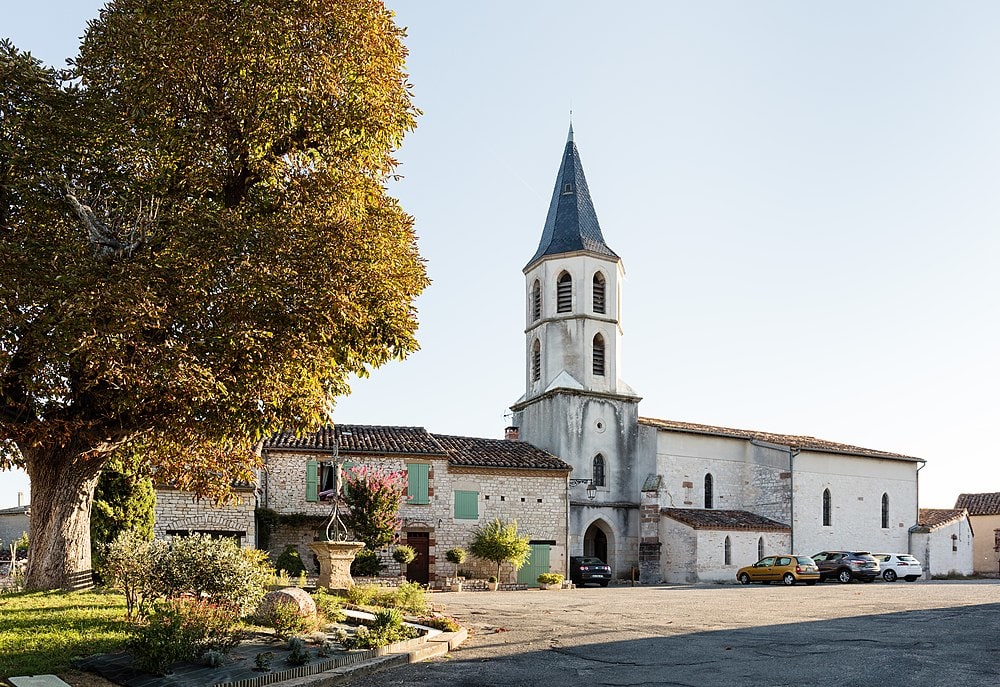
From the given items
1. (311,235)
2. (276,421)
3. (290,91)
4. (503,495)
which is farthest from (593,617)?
(503,495)

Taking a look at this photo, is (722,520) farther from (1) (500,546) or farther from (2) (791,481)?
(1) (500,546)

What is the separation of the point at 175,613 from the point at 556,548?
27.5 m

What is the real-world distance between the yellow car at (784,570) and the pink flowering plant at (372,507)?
15.2m

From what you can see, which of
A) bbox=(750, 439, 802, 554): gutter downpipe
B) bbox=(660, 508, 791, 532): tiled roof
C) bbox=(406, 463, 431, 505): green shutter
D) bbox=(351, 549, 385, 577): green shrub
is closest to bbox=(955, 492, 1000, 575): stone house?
bbox=(750, 439, 802, 554): gutter downpipe

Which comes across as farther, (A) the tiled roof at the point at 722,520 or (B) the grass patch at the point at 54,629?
(A) the tiled roof at the point at 722,520

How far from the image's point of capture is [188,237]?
1366cm

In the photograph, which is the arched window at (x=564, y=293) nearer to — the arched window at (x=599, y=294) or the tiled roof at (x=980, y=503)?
the arched window at (x=599, y=294)

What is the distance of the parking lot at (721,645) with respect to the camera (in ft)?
36.0

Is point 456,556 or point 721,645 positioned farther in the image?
point 456,556

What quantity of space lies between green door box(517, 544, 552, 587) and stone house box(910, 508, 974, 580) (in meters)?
20.8

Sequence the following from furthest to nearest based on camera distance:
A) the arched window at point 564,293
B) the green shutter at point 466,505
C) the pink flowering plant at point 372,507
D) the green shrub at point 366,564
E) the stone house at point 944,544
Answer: the stone house at point 944,544 < the arched window at point 564,293 < the green shutter at point 466,505 < the pink flowering plant at point 372,507 < the green shrub at point 366,564

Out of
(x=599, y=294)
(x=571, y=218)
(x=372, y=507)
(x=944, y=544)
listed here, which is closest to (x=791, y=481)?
(x=944, y=544)

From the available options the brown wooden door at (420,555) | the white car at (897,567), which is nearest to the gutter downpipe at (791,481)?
the white car at (897,567)

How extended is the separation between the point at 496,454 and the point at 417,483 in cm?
447
